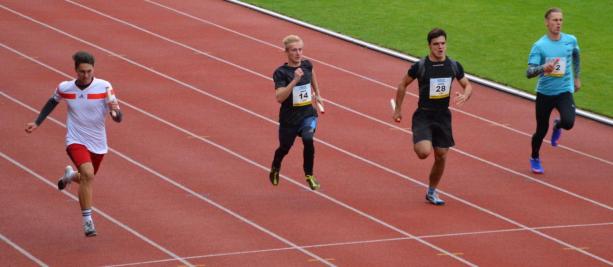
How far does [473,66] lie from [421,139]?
299 inches

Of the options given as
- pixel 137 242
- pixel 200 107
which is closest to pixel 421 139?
pixel 137 242

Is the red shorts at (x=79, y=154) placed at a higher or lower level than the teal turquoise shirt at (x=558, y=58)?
lower

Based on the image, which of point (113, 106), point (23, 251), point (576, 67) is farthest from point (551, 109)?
point (23, 251)

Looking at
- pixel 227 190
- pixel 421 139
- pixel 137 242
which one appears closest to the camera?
pixel 137 242

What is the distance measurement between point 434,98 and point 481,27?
1028 cm

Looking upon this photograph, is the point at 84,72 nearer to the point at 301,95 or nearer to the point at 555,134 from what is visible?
the point at 301,95

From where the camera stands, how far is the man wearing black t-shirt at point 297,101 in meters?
11.5

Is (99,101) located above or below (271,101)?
above

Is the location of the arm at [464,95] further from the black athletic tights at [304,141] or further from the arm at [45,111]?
the arm at [45,111]

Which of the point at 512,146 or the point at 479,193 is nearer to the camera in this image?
the point at 479,193

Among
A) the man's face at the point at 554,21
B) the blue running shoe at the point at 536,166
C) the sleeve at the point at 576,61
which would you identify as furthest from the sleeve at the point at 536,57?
the blue running shoe at the point at 536,166

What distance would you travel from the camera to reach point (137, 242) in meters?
10.6

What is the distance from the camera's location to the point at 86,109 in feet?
34.1

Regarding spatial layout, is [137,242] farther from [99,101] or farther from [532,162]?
[532,162]
